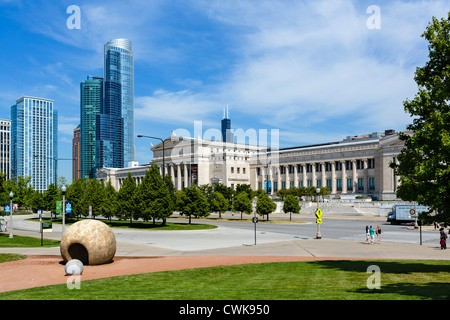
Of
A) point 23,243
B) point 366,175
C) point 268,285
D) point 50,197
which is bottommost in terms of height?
point 23,243

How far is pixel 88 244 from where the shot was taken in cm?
2131

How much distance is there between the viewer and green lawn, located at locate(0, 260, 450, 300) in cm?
1248

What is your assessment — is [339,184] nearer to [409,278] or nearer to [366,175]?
[366,175]

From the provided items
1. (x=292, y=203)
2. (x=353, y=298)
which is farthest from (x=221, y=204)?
(x=353, y=298)

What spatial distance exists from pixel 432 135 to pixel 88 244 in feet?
54.4

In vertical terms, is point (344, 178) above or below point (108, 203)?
above

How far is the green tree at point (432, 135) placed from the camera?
593 inches

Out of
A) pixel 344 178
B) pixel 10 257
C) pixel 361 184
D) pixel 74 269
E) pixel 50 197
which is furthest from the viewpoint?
pixel 344 178

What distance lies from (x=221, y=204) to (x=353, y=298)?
63.6 meters

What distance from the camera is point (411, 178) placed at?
56.6ft

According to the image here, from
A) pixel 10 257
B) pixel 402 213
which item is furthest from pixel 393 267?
pixel 402 213

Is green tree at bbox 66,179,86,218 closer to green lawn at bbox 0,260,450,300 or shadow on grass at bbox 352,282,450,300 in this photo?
green lawn at bbox 0,260,450,300

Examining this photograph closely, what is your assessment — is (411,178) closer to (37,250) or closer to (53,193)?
(37,250)

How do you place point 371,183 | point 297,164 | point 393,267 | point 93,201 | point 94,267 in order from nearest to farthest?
point 393,267, point 94,267, point 93,201, point 371,183, point 297,164
